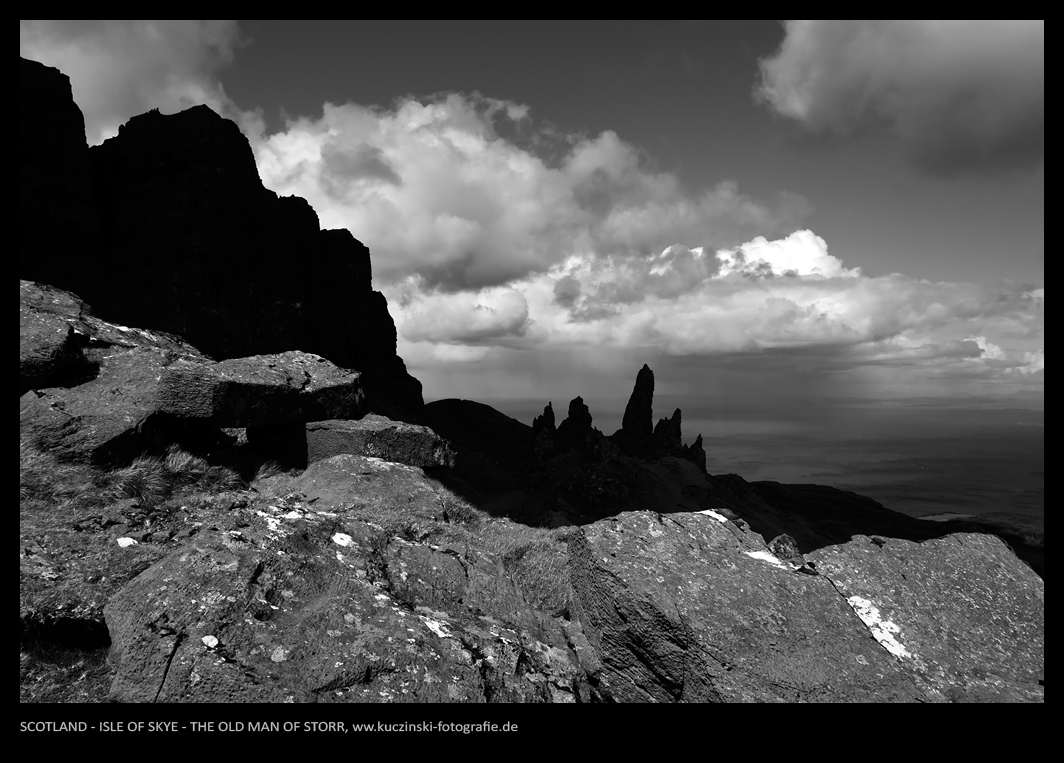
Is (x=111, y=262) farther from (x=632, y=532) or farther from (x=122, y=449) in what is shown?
(x=632, y=532)

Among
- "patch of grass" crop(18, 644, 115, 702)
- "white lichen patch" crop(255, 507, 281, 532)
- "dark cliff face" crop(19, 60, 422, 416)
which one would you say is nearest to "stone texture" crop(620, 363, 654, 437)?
"dark cliff face" crop(19, 60, 422, 416)

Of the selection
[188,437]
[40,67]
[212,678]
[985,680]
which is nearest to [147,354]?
[188,437]

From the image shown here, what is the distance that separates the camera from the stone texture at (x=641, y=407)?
3607 inches

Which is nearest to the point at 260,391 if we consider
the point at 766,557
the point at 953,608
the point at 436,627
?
the point at 436,627

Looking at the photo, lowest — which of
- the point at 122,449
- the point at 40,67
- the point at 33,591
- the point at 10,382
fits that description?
the point at 33,591

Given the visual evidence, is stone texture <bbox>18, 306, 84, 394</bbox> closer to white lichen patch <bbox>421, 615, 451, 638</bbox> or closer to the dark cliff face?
white lichen patch <bbox>421, 615, 451, 638</bbox>

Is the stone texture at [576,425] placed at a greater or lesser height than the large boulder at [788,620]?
greater

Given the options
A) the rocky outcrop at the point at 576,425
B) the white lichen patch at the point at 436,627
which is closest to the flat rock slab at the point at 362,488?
the white lichen patch at the point at 436,627

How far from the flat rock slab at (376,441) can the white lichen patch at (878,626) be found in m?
8.44

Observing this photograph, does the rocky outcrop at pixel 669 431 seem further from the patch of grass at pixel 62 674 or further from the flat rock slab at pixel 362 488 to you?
the patch of grass at pixel 62 674

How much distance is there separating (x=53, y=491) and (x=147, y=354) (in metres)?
3.27

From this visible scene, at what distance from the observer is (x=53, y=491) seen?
7.35 metres
